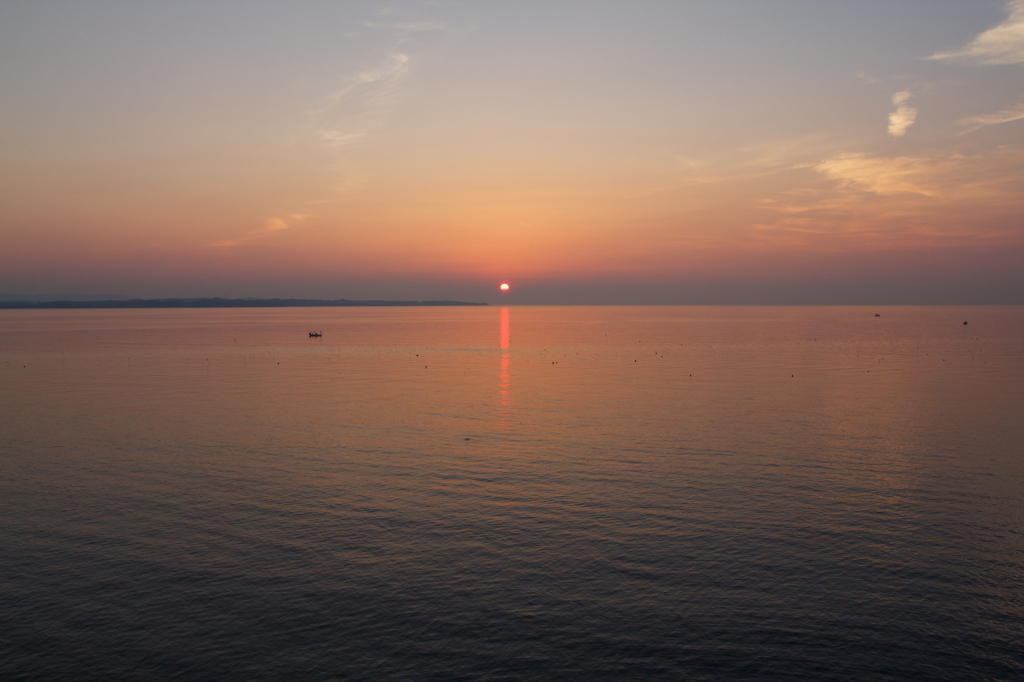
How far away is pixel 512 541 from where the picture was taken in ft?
98.7

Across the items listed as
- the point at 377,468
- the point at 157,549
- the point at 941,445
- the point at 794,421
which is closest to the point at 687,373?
the point at 794,421

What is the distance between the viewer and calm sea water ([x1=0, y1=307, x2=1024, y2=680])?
21.6m

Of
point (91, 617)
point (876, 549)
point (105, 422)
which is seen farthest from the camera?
point (105, 422)

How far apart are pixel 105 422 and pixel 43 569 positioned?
35327 mm

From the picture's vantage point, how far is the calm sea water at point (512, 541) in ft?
70.8

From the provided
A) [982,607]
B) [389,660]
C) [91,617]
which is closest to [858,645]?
[982,607]

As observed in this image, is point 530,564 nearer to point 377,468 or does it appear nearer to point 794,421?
point 377,468

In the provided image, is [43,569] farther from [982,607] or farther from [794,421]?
[794,421]

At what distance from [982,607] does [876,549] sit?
5260 millimetres

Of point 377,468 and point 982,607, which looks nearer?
point 982,607

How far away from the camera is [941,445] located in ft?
161

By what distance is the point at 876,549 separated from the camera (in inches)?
1148

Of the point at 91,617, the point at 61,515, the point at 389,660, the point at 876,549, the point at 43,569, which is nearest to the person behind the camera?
the point at 389,660

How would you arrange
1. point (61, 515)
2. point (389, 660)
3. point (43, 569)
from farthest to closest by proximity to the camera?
point (61, 515), point (43, 569), point (389, 660)
